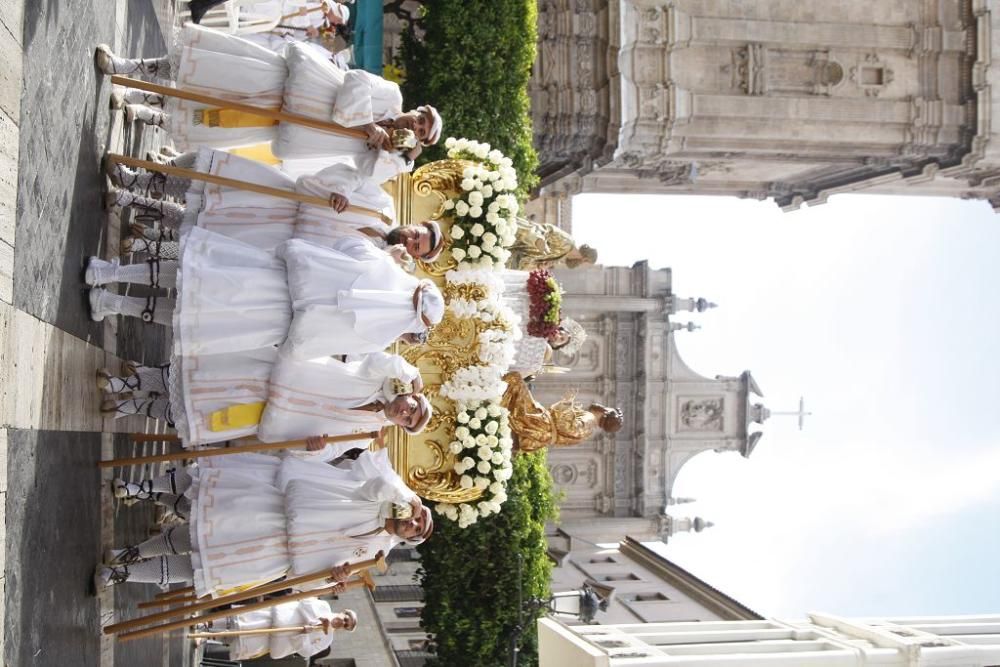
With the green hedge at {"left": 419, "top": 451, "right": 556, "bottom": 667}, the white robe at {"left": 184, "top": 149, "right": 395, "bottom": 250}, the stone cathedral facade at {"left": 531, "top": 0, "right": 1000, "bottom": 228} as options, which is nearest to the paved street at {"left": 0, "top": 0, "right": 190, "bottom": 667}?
the white robe at {"left": 184, "top": 149, "right": 395, "bottom": 250}

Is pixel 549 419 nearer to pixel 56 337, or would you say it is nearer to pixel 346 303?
pixel 346 303

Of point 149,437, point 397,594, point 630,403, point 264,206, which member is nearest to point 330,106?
point 264,206

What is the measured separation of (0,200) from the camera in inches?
235

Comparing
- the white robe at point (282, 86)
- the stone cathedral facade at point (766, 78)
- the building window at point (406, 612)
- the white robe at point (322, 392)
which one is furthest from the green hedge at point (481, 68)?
the building window at point (406, 612)

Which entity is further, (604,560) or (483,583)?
(604,560)

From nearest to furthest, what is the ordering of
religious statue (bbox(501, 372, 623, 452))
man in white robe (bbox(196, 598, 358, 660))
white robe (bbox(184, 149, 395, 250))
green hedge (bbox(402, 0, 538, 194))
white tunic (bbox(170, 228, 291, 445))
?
white tunic (bbox(170, 228, 291, 445)) < white robe (bbox(184, 149, 395, 250)) < religious statue (bbox(501, 372, 623, 452)) < man in white robe (bbox(196, 598, 358, 660)) < green hedge (bbox(402, 0, 538, 194))

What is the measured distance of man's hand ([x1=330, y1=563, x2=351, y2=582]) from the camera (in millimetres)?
8539

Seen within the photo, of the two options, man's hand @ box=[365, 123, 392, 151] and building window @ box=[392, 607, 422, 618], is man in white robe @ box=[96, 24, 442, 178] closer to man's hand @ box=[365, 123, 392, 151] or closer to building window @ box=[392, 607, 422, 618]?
man's hand @ box=[365, 123, 392, 151]

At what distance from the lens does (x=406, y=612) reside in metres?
26.4

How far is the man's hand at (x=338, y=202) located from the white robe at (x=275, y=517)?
2.23 metres

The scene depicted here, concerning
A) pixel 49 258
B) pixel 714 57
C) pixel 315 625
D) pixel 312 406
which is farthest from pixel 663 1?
pixel 49 258

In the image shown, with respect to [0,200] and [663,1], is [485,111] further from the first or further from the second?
[0,200]

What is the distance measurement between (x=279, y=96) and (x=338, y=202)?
3.53 feet

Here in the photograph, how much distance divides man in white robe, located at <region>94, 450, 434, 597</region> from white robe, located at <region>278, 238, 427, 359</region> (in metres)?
1.29
